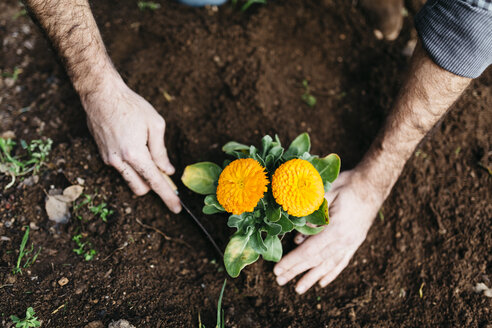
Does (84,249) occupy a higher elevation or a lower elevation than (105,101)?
lower

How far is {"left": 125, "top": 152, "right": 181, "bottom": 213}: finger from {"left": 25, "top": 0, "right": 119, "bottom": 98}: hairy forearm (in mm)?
415

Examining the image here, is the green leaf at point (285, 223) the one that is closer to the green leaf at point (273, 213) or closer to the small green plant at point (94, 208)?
the green leaf at point (273, 213)

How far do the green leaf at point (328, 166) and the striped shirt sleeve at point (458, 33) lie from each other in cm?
67

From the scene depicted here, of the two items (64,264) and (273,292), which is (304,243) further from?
(64,264)

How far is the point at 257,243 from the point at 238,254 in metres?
0.11

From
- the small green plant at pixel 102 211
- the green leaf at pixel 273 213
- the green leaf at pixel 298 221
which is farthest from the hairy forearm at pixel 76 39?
the green leaf at pixel 298 221

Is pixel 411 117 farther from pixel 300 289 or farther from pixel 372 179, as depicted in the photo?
pixel 300 289

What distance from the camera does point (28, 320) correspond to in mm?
1647

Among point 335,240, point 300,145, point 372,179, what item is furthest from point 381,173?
point 300,145

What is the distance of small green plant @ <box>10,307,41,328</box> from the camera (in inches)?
64.5

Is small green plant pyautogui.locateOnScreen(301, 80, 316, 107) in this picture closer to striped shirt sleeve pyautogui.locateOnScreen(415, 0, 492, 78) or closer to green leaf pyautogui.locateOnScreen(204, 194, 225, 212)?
striped shirt sleeve pyautogui.locateOnScreen(415, 0, 492, 78)

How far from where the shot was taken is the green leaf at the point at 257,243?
1715 millimetres

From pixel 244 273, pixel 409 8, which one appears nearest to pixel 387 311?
pixel 244 273

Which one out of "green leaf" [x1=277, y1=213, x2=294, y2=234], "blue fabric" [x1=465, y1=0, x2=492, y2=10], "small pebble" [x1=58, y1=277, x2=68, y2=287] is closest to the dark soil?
"small pebble" [x1=58, y1=277, x2=68, y2=287]
